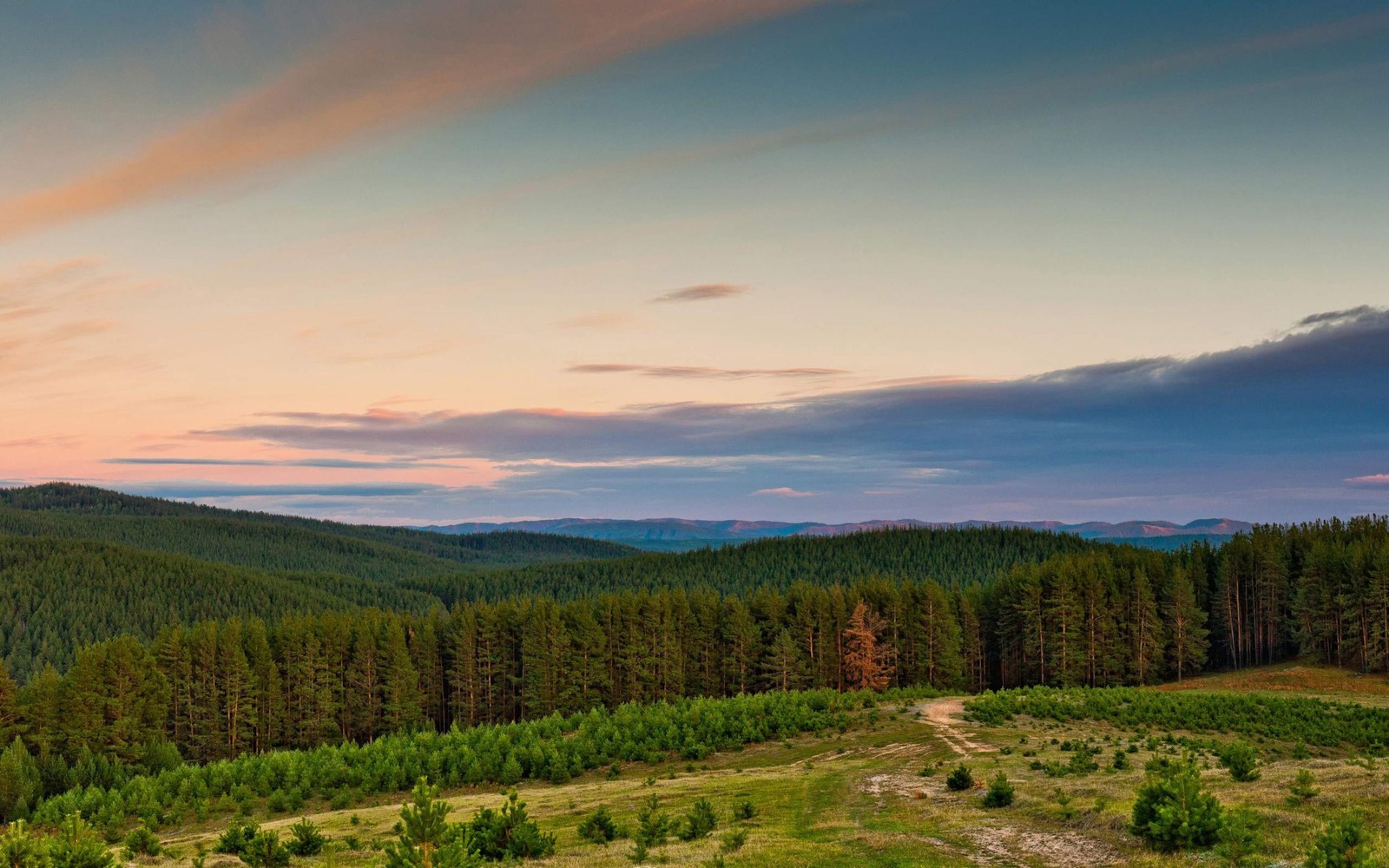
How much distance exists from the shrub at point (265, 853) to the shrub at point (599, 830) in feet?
35.6

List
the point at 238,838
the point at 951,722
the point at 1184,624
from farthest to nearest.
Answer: the point at 1184,624 < the point at 951,722 < the point at 238,838

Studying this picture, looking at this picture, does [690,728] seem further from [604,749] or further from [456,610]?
[456,610]

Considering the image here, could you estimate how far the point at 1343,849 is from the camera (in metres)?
17.2

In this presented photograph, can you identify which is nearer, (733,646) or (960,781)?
(960,781)

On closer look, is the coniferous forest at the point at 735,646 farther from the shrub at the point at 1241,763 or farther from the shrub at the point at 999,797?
the shrub at the point at 1241,763

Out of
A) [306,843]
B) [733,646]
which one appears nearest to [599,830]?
[306,843]

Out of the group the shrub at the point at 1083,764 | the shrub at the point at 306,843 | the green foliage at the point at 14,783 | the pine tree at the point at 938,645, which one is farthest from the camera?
the pine tree at the point at 938,645

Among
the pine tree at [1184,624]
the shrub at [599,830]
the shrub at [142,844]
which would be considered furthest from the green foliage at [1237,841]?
the pine tree at [1184,624]

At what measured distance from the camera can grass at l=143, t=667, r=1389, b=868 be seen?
2572cm

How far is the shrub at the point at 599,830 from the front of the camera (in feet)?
108

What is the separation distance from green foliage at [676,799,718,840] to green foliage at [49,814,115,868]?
1824cm

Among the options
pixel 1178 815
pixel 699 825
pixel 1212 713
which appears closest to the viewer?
pixel 1178 815

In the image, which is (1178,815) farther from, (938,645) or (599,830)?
(938,645)

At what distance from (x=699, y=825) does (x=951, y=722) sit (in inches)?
1613
